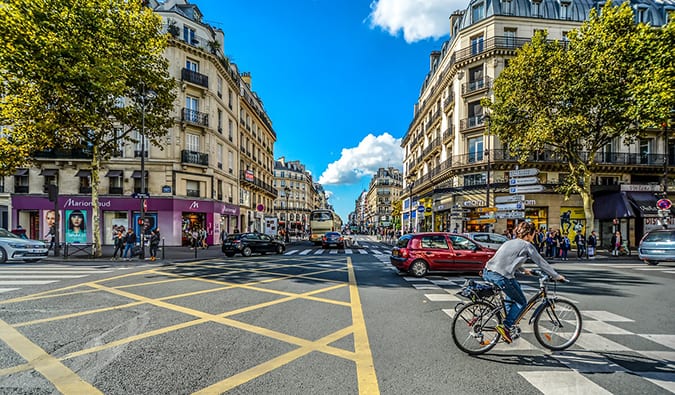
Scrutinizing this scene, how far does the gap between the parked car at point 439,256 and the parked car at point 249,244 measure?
10.6 meters

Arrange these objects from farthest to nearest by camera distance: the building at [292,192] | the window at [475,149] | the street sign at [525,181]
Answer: the building at [292,192] < the window at [475,149] < the street sign at [525,181]

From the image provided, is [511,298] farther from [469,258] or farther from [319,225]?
[319,225]

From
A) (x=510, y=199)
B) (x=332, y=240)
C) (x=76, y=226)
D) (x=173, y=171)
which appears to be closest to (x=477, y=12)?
(x=510, y=199)

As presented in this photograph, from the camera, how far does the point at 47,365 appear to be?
3822 mm

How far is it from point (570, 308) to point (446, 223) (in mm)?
28402

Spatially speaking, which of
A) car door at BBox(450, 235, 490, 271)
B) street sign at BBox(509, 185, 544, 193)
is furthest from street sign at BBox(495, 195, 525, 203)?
car door at BBox(450, 235, 490, 271)

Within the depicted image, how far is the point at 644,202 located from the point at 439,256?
24.1 metres

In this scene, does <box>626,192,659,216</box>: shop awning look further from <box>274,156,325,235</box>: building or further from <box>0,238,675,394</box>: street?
<box>274,156,325,235</box>: building

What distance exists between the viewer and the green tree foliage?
17672 mm

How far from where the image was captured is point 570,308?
4457 mm

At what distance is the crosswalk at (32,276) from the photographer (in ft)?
28.0

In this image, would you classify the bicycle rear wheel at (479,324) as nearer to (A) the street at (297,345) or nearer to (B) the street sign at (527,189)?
(A) the street at (297,345)

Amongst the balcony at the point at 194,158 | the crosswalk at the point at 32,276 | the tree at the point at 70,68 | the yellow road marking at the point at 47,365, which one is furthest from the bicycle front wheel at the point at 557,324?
the balcony at the point at 194,158

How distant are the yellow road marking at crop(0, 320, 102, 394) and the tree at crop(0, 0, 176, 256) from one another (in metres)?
A: 12.6
